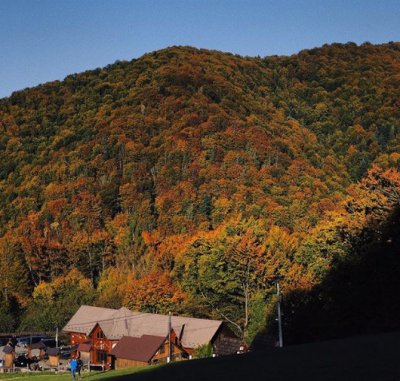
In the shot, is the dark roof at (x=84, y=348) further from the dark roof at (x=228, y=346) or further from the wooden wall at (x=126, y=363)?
the dark roof at (x=228, y=346)

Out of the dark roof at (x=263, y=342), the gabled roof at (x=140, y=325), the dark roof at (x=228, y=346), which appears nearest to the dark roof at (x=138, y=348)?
the gabled roof at (x=140, y=325)

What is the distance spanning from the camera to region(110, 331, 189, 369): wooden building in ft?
175

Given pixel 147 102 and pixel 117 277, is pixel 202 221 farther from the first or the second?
pixel 147 102

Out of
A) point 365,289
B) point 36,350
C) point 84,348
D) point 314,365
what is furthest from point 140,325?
point 314,365

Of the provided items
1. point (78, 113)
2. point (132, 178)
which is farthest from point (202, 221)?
point (78, 113)

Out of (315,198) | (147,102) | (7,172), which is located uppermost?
(147,102)

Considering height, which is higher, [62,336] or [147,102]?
[147,102]

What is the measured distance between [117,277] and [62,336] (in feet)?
50.5

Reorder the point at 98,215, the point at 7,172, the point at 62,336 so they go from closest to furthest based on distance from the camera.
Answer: the point at 62,336 → the point at 98,215 → the point at 7,172

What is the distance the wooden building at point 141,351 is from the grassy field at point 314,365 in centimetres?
A: 2114

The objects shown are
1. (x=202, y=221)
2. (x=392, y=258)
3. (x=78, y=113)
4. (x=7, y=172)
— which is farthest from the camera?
(x=78, y=113)

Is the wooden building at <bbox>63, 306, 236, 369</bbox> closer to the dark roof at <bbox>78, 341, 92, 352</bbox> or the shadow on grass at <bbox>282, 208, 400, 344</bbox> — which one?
the dark roof at <bbox>78, 341, 92, 352</bbox>

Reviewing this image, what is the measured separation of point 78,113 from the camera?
7106 inches

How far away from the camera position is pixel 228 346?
56.0m
